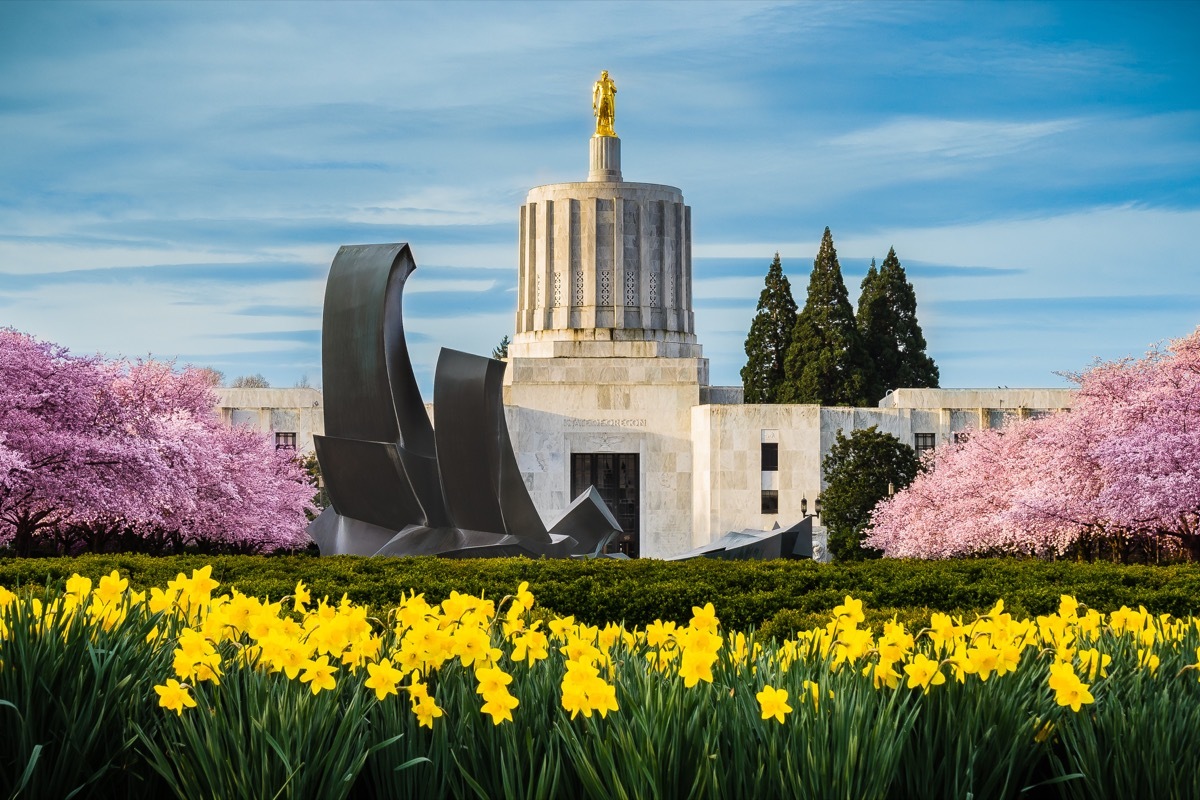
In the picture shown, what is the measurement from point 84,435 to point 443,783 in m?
20.5

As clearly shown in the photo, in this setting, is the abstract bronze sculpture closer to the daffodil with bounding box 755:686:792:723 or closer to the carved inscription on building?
the daffodil with bounding box 755:686:792:723

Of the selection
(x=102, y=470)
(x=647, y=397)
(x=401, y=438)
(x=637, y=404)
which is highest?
(x=647, y=397)

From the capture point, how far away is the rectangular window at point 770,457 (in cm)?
4503

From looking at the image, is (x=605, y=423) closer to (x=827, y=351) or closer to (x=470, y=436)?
(x=827, y=351)

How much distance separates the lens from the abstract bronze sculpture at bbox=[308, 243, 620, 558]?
17.9 metres

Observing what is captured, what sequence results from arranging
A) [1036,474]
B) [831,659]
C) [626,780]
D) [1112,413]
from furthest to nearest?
[1036,474]
[1112,413]
[831,659]
[626,780]

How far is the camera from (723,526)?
1751 inches

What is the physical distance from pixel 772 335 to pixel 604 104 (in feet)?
43.9

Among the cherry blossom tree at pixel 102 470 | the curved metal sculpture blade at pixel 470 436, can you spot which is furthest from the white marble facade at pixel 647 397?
the curved metal sculpture blade at pixel 470 436

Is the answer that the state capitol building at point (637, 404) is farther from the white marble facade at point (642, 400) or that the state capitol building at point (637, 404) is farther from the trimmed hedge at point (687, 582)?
the trimmed hedge at point (687, 582)

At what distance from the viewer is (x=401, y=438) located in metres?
18.2

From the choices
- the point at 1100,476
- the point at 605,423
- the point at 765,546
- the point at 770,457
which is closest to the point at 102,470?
the point at 765,546

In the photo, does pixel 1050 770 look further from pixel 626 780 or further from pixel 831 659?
pixel 626 780

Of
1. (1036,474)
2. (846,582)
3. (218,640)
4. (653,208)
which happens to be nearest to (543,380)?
(653,208)
